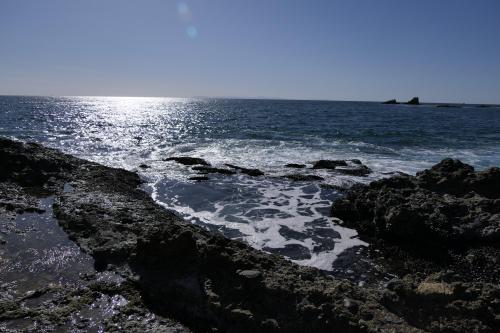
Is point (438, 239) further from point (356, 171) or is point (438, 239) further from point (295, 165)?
point (295, 165)

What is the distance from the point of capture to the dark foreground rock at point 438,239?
491cm

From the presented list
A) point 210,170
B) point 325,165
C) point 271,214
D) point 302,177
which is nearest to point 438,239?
point 271,214

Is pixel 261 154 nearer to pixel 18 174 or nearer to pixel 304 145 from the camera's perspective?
pixel 304 145

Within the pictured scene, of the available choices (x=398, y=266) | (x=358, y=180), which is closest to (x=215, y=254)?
(x=398, y=266)

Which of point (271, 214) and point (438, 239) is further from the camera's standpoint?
point (271, 214)

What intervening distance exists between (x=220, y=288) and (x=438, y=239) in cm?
621

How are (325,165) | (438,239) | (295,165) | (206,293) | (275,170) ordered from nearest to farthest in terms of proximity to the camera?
(206,293)
(438,239)
(275,170)
(325,165)
(295,165)

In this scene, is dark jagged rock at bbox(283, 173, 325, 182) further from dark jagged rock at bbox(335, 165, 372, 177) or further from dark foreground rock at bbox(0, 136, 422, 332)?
dark foreground rock at bbox(0, 136, 422, 332)

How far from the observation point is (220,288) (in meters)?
5.60

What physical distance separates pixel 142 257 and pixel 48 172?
9.18 meters

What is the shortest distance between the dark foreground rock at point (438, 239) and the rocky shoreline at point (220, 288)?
2 cm

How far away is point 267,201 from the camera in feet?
45.2

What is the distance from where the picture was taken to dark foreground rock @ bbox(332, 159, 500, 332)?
4.91 metres

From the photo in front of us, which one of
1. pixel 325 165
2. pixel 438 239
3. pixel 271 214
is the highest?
pixel 325 165
